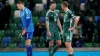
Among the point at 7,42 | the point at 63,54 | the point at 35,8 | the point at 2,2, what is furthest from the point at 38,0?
the point at 63,54

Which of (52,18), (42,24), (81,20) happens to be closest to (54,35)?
(52,18)

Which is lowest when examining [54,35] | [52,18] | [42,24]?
[54,35]

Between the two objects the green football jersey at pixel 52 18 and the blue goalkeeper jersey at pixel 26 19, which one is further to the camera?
the green football jersey at pixel 52 18

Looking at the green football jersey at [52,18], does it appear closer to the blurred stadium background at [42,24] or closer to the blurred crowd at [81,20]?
the blurred stadium background at [42,24]

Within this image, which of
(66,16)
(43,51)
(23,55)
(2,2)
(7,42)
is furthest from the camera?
(2,2)

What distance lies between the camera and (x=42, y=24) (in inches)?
516

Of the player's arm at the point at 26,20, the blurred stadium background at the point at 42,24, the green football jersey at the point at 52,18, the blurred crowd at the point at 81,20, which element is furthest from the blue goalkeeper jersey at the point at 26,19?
the blurred crowd at the point at 81,20

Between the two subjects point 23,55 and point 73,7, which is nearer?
point 23,55

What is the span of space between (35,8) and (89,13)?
2.21 meters

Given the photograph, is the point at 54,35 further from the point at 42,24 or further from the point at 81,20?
the point at 81,20

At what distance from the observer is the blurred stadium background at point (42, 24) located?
42.5ft

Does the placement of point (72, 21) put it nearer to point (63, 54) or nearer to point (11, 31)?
point (63, 54)

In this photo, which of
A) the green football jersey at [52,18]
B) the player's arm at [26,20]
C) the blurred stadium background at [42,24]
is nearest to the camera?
the player's arm at [26,20]

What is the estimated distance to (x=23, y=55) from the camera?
10766mm
